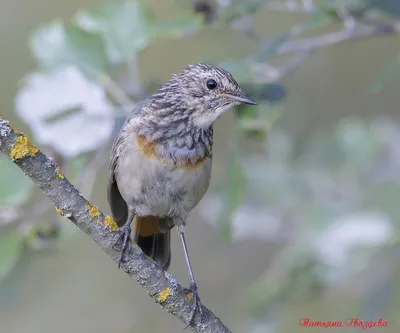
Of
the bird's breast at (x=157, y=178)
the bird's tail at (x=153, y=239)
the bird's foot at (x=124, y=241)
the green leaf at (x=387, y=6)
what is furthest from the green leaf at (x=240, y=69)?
the bird's foot at (x=124, y=241)

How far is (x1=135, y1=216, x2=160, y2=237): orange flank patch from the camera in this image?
388 cm

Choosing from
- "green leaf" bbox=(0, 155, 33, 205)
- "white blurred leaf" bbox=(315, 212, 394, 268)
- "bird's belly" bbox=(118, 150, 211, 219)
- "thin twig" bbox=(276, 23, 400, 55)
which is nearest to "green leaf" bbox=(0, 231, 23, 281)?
"green leaf" bbox=(0, 155, 33, 205)

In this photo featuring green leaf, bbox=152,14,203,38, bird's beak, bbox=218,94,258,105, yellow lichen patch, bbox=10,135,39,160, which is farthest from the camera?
green leaf, bbox=152,14,203,38

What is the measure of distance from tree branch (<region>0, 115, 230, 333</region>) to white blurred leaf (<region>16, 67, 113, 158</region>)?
43.7 inches

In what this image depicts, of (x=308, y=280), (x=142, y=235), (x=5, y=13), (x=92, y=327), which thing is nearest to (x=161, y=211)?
(x=142, y=235)

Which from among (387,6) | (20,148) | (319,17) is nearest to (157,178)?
(319,17)

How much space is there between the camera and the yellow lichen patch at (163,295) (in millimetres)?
2811

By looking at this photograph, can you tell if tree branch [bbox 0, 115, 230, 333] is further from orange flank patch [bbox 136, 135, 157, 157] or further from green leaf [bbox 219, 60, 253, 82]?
green leaf [bbox 219, 60, 253, 82]

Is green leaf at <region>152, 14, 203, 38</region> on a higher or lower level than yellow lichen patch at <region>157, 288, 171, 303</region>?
higher

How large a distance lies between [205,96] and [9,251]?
1.18 m

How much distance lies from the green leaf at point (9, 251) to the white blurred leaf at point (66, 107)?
18.5 inches

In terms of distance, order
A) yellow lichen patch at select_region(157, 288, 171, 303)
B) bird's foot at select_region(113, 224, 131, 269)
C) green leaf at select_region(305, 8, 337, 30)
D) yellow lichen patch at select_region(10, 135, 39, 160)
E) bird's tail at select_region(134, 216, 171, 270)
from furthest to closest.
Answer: bird's tail at select_region(134, 216, 171, 270)
green leaf at select_region(305, 8, 337, 30)
yellow lichen patch at select_region(157, 288, 171, 303)
bird's foot at select_region(113, 224, 131, 269)
yellow lichen patch at select_region(10, 135, 39, 160)

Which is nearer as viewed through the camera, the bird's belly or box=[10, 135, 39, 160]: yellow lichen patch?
box=[10, 135, 39, 160]: yellow lichen patch

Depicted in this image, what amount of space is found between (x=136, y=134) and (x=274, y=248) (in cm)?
367
